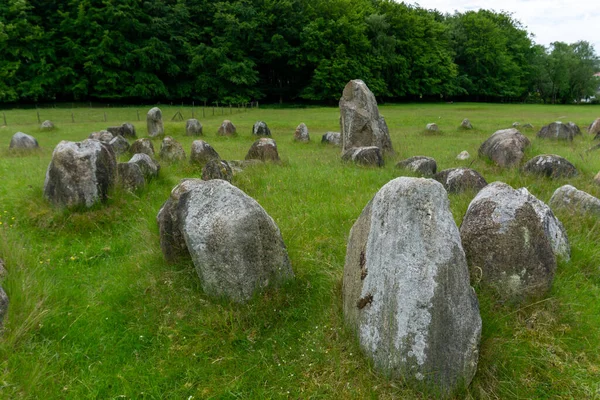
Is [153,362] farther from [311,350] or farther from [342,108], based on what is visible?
[342,108]

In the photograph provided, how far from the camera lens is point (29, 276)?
4703 mm

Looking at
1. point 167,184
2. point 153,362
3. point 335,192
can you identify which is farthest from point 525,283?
point 167,184

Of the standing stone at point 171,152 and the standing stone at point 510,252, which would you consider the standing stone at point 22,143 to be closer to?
the standing stone at point 171,152

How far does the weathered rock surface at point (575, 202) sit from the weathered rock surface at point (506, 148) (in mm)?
4981

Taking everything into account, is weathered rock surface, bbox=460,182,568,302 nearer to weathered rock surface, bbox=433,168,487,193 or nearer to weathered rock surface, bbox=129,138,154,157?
weathered rock surface, bbox=433,168,487,193

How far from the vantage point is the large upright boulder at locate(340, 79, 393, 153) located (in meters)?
14.1

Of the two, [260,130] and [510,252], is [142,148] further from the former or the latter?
[510,252]

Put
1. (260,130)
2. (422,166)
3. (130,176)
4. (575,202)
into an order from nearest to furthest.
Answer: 1. (575,202)
2. (130,176)
3. (422,166)
4. (260,130)

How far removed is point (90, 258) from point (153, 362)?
274 centimetres

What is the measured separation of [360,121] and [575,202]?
8607 mm

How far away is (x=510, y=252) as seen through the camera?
4.03 meters

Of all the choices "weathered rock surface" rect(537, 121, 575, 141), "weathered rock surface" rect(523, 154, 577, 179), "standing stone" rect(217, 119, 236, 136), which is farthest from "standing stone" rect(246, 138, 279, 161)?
"weathered rock surface" rect(537, 121, 575, 141)

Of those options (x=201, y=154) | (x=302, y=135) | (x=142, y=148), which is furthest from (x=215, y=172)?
(x=302, y=135)

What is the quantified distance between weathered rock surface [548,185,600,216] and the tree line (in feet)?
140
